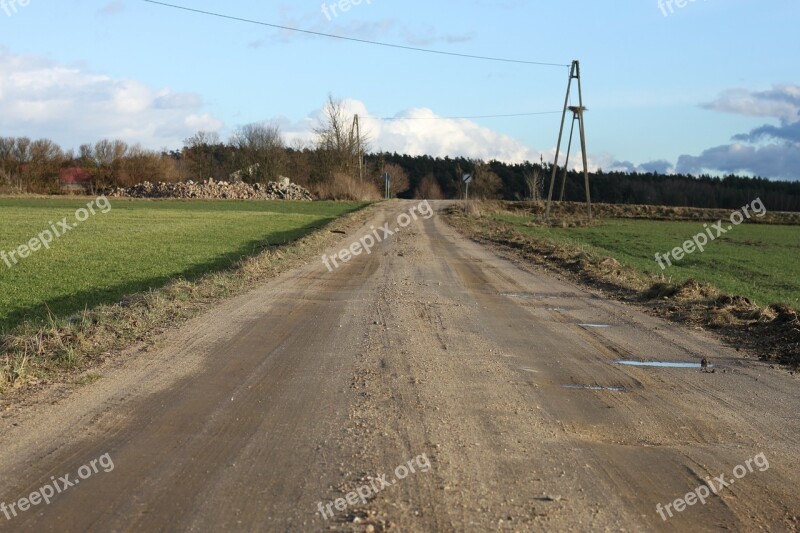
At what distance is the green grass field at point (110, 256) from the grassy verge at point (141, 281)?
4 cm

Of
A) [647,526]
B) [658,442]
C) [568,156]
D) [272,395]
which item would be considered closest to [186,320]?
[272,395]

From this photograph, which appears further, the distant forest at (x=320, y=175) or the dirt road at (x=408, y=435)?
the distant forest at (x=320, y=175)

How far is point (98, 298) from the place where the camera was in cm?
1457

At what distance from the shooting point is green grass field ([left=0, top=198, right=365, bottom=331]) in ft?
48.1

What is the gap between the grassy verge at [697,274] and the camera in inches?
432

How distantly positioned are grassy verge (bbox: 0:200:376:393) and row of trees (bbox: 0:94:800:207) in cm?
4316

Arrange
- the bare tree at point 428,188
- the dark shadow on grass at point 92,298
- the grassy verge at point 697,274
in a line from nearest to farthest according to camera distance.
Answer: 1. the grassy verge at point 697,274
2. the dark shadow on grass at point 92,298
3. the bare tree at point 428,188

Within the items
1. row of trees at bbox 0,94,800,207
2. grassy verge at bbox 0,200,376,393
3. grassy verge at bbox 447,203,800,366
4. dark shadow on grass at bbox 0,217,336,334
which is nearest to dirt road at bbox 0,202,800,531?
grassy verge at bbox 0,200,376,393

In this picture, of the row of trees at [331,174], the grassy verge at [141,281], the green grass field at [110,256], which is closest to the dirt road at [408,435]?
the grassy verge at [141,281]

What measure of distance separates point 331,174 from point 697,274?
61661 millimetres

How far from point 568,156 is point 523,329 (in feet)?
149

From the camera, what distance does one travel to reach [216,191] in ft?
276

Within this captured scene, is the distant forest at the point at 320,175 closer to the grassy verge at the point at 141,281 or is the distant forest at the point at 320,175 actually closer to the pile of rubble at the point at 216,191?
the pile of rubble at the point at 216,191

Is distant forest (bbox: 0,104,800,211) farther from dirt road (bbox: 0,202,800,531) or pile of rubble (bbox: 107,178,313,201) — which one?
dirt road (bbox: 0,202,800,531)
